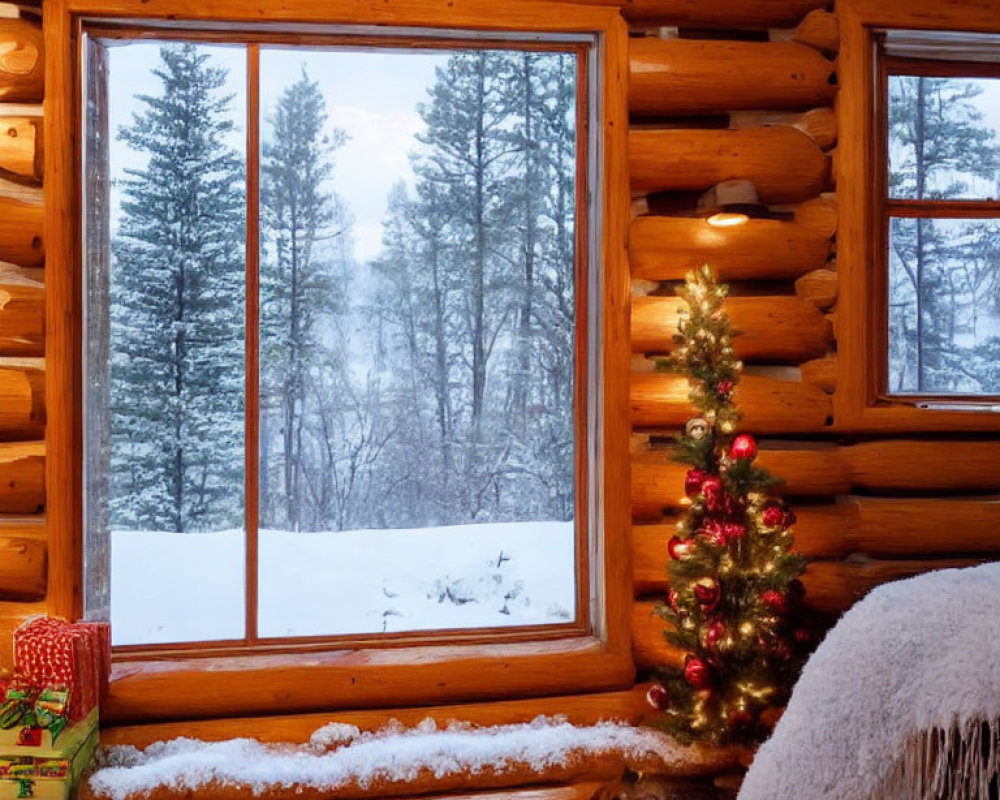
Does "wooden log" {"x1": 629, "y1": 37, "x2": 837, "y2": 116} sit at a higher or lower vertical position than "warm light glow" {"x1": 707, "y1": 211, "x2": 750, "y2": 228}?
higher

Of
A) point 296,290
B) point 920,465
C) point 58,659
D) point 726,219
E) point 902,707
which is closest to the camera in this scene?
point 902,707

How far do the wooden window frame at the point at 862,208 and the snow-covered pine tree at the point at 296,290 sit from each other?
2.20m

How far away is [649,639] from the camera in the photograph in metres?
3.26

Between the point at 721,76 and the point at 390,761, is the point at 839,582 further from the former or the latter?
the point at 721,76

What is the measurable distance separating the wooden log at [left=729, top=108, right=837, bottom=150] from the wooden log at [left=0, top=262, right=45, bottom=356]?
3.01m

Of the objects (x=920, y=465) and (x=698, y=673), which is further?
(x=920, y=465)

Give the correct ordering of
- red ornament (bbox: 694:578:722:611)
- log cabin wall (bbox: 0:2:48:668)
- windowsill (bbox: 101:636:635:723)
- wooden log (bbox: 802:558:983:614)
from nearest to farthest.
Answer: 1. red ornament (bbox: 694:578:722:611)
2. log cabin wall (bbox: 0:2:48:668)
3. windowsill (bbox: 101:636:635:723)
4. wooden log (bbox: 802:558:983:614)

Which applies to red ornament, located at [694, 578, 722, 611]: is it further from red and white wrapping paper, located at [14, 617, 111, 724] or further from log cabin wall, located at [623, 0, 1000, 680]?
red and white wrapping paper, located at [14, 617, 111, 724]

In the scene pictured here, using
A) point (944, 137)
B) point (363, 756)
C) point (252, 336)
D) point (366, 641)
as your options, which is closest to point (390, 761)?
point (363, 756)

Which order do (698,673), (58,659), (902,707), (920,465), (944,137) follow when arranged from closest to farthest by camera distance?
1. (902,707)
2. (58,659)
3. (698,673)
4. (920,465)
5. (944,137)

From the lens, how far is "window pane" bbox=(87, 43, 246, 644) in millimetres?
3164

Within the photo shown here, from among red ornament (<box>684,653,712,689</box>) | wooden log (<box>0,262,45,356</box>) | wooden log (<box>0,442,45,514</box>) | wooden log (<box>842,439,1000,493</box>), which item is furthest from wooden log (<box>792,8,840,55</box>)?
wooden log (<box>0,442,45,514</box>)

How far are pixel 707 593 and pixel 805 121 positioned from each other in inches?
83.4

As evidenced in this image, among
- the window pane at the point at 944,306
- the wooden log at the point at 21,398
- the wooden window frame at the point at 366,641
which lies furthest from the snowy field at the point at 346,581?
the window pane at the point at 944,306
